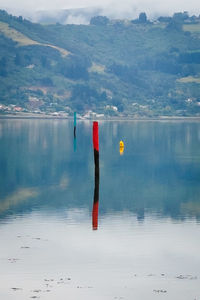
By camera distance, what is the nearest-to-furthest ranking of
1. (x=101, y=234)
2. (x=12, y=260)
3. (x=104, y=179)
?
(x=12, y=260) < (x=101, y=234) < (x=104, y=179)

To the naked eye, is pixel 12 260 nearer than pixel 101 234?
Yes

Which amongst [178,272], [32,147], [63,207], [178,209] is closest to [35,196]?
[63,207]

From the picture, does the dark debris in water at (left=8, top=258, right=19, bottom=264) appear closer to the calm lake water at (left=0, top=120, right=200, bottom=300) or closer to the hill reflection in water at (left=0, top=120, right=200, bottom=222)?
the calm lake water at (left=0, top=120, right=200, bottom=300)

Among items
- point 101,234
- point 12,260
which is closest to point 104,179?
Result: point 101,234

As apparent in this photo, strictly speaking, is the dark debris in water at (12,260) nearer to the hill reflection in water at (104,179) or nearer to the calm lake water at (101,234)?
the calm lake water at (101,234)

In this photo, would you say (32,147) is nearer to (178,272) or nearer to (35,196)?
(35,196)

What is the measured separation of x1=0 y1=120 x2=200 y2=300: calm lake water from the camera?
2939 cm

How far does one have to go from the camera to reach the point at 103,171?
7775cm

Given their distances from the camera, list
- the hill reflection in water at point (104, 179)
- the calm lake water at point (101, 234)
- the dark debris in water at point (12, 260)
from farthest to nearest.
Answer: the hill reflection in water at point (104, 179) → the dark debris in water at point (12, 260) → the calm lake water at point (101, 234)

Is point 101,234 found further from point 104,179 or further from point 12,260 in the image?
point 104,179

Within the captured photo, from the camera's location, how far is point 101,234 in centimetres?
3941

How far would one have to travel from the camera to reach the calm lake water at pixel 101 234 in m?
29.4

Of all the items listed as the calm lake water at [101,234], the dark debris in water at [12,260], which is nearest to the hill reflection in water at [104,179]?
the calm lake water at [101,234]

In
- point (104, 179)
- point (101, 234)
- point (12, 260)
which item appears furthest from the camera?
point (104, 179)
